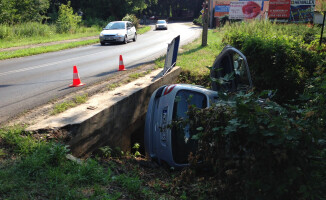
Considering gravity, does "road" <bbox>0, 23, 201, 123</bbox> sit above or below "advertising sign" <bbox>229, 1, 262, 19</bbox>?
below

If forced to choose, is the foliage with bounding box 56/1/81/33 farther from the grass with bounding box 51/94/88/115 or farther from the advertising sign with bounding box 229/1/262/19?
the grass with bounding box 51/94/88/115

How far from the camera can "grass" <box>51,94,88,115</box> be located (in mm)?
6056

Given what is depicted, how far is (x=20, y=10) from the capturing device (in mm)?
29234

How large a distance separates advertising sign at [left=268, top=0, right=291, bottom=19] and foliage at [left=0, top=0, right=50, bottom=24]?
21955 mm

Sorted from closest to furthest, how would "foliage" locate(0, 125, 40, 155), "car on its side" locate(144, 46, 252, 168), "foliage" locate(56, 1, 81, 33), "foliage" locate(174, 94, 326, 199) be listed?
"foliage" locate(174, 94, 326, 199), "foliage" locate(0, 125, 40, 155), "car on its side" locate(144, 46, 252, 168), "foliage" locate(56, 1, 81, 33)

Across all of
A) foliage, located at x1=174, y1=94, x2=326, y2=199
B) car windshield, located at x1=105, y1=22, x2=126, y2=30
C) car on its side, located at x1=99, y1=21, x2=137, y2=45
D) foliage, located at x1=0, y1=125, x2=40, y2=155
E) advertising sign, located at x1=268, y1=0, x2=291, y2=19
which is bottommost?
foliage, located at x1=0, y1=125, x2=40, y2=155

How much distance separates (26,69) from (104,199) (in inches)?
392

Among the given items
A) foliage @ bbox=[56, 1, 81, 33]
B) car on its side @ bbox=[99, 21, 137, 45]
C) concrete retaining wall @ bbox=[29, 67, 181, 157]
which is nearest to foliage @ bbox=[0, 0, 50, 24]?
foliage @ bbox=[56, 1, 81, 33]

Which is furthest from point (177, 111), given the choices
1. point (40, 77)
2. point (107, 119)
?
point (40, 77)

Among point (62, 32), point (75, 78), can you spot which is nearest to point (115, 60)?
point (75, 78)

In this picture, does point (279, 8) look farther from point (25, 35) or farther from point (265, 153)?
point (265, 153)

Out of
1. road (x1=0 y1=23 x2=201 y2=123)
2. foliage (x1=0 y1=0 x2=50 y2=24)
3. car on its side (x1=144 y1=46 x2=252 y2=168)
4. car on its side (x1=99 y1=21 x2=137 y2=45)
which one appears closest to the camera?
car on its side (x1=144 y1=46 x2=252 y2=168)

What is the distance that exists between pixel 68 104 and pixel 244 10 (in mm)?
29785

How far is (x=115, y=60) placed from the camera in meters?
14.1
